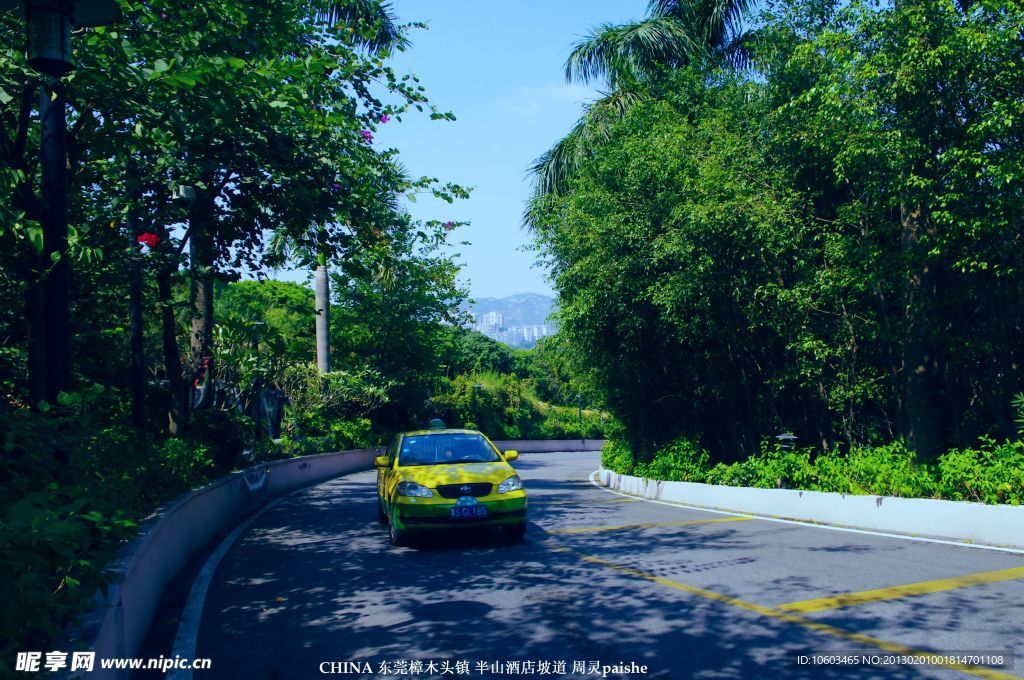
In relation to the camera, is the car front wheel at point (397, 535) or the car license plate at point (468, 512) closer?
the car license plate at point (468, 512)

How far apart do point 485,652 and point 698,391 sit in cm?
1335

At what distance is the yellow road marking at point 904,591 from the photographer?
22.2ft

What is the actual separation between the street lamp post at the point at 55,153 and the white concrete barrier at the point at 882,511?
32.3ft

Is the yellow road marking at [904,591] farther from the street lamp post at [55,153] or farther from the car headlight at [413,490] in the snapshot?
the street lamp post at [55,153]

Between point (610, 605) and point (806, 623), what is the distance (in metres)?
1.61

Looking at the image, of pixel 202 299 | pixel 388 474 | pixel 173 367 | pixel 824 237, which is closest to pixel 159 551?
pixel 388 474

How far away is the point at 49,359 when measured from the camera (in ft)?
19.4

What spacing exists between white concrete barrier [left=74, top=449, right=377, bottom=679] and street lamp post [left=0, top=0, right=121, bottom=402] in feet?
5.20

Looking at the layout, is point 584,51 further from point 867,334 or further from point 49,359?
point 49,359

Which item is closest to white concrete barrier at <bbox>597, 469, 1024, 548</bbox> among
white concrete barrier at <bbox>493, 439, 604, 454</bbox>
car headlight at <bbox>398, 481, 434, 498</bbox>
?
car headlight at <bbox>398, 481, 434, 498</bbox>

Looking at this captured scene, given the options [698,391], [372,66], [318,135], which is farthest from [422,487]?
[698,391]

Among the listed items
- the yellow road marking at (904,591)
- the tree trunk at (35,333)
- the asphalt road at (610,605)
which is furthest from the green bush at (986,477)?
the tree trunk at (35,333)

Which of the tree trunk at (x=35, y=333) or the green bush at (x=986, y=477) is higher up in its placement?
the tree trunk at (x=35, y=333)

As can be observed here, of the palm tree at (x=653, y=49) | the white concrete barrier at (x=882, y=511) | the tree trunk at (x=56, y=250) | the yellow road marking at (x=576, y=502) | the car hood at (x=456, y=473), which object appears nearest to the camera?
the tree trunk at (x=56, y=250)
